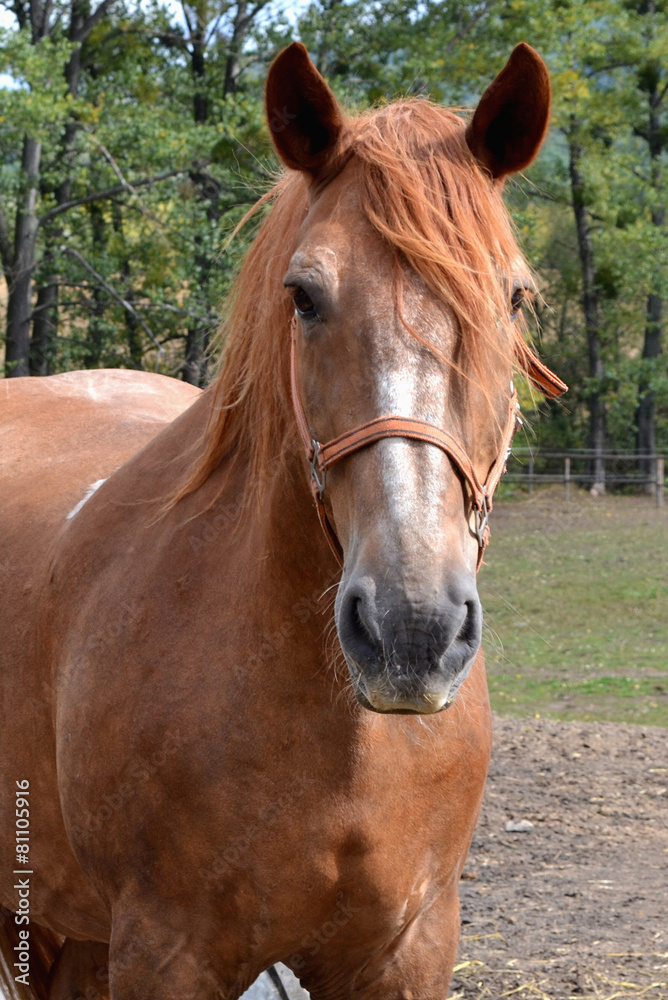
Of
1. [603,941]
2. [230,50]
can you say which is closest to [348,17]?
[230,50]

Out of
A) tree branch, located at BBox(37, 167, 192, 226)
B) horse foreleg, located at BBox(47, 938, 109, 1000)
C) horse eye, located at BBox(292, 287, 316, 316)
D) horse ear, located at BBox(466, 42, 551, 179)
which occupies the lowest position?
horse foreleg, located at BBox(47, 938, 109, 1000)

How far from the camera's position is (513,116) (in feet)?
6.02

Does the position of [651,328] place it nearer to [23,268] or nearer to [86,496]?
[23,268]

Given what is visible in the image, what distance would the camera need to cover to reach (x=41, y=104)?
1148 centimetres

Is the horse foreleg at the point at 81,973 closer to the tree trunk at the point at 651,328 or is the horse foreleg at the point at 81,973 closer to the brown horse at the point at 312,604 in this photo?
the brown horse at the point at 312,604

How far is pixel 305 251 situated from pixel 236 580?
2.22 ft

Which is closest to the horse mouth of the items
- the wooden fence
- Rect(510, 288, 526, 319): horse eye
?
Rect(510, 288, 526, 319): horse eye

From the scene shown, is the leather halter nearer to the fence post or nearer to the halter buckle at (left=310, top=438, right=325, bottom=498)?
the halter buckle at (left=310, top=438, right=325, bottom=498)

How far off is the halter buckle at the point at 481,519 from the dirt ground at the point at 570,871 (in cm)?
248

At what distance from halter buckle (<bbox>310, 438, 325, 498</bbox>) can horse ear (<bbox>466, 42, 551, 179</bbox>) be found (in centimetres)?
62

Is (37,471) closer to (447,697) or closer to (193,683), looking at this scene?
(193,683)

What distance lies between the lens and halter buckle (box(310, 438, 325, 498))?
1.71m

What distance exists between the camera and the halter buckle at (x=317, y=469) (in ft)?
5.61

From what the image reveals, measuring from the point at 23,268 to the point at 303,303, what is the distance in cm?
1311
